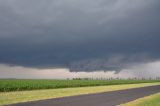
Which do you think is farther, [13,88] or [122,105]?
[13,88]

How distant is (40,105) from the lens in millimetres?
29203

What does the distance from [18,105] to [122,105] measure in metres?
9.49

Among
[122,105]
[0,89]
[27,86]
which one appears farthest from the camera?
[27,86]

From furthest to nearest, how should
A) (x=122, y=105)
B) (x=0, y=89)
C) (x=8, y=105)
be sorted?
(x=0, y=89)
(x=122, y=105)
(x=8, y=105)

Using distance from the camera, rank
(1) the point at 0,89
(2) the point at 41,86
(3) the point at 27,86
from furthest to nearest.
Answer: (2) the point at 41,86
(3) the point at 27,86
(1) the point at 0,89

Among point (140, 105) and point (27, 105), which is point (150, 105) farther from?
point (27, 105)

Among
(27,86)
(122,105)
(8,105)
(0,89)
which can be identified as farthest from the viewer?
(27,86)

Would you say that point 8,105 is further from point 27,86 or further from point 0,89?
point 27,86

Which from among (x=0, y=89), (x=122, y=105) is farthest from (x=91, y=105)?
(x=0, y=89)

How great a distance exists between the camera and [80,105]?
1152 inches

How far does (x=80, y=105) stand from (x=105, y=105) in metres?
2.61

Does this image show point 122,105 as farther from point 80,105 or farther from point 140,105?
point 80,105

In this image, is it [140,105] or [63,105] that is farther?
[140,105]

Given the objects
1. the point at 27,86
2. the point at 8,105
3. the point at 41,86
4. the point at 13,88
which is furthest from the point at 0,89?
the point at 8,105
